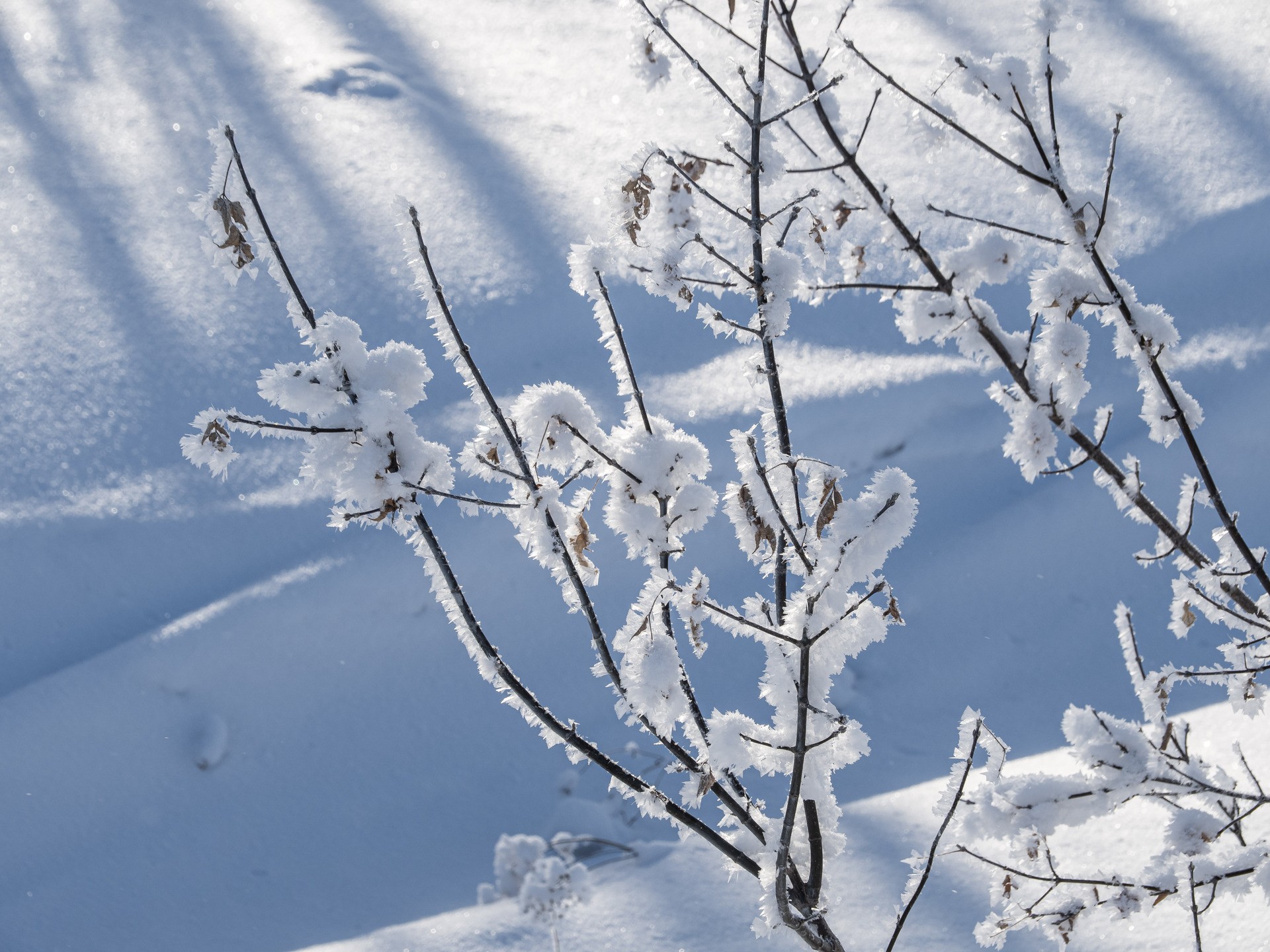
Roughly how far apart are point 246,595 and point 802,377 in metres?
2.76

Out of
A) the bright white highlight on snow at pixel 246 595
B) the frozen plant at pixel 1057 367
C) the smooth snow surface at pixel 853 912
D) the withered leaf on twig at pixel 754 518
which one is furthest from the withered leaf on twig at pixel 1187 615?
the bright white highlight on snow at pixel 246 595

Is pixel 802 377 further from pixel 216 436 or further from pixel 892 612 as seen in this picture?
pixel 216 436

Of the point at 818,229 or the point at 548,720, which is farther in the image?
the point at 818,229

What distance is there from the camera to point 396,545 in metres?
4.08

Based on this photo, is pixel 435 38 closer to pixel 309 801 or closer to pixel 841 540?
pixel 309 801

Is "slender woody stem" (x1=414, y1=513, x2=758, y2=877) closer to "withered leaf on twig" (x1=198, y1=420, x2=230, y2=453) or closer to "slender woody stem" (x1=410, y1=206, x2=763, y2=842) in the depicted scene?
"slender woody stem" (x1=410, y1=206, x2=763, y2=842)

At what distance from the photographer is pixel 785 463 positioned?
4.17 feet

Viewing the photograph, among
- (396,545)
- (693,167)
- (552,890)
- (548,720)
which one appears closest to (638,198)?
(693,167)

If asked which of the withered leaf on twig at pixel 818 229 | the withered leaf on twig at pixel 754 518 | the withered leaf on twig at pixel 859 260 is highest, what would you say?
the withered leaf on twig at pixel 818 229

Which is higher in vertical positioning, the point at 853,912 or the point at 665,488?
the point at 665,488

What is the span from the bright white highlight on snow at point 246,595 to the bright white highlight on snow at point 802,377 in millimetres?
1754

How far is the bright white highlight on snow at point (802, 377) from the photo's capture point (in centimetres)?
432

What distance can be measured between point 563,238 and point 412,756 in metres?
3.23

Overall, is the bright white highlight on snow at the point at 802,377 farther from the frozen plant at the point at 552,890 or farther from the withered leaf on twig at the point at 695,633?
the withered leaf on twig at the point at 695,633
